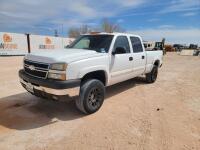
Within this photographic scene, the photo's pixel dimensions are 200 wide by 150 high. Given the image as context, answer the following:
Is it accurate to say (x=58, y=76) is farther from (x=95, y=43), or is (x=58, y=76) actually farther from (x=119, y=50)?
(x=119, y=50)

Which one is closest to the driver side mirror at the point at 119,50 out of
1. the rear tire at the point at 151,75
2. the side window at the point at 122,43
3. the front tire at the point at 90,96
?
the side window at the point at 122,43

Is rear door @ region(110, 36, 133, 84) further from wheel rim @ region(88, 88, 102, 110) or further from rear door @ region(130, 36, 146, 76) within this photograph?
wheel rim @ region(88, 88, 102, 110)

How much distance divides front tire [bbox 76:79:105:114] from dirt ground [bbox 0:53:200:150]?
206 millimetres

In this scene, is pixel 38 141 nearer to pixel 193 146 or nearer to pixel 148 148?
pixel 148 148

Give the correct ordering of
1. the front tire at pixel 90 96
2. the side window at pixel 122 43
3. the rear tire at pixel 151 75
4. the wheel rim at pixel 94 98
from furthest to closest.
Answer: the rear tire at pixel 151 75
the side window at pixel 122 43
the wheel rim at pixel 94 98
the front tire at pixel 90 96

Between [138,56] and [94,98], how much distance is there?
8.12 feet

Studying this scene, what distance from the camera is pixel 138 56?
629 centimetres

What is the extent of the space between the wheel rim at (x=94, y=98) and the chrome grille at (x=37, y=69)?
1.13 m

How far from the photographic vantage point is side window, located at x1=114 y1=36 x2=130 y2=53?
534 cm

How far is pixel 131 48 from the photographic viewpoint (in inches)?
234

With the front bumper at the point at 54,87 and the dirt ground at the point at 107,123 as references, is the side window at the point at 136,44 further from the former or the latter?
the front bumper at the point at 54,87

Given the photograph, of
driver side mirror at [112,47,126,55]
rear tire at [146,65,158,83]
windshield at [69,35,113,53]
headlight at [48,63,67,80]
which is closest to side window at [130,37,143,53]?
driver side mirror at [112,47,126,55]

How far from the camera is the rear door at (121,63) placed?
514 cm

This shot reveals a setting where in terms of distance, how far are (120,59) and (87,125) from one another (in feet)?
7.08
